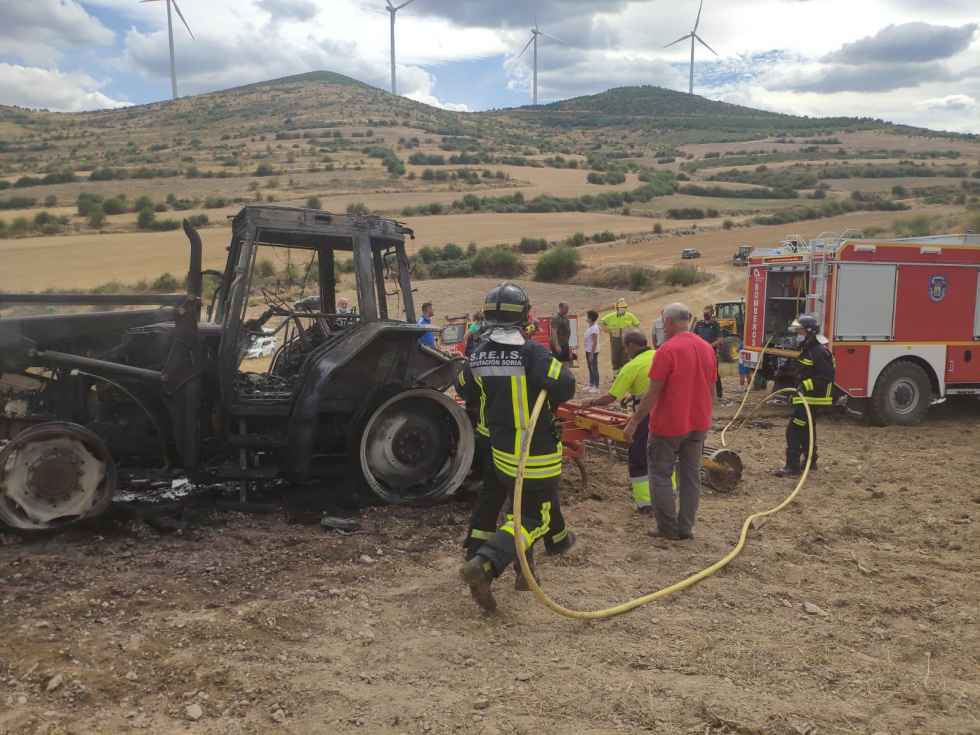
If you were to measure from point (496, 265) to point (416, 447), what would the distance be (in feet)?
86.3

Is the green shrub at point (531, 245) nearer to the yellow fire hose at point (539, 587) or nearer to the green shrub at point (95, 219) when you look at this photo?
the green shrub at point (95, 219)

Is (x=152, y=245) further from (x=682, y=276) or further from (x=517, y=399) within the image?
(x=517, y=399)

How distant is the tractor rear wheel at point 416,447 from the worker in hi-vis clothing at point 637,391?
1228 millimetres

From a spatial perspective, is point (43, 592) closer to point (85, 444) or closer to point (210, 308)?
point (85, 444)

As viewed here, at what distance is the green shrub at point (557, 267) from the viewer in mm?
30781

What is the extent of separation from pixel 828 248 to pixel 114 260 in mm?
31009

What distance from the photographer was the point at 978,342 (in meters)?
10.7

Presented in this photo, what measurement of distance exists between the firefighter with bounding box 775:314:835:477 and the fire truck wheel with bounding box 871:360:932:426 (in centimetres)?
316

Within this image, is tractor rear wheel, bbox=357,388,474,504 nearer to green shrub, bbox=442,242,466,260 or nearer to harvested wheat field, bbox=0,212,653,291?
harvested wheat field, bbox=0,212,653,291

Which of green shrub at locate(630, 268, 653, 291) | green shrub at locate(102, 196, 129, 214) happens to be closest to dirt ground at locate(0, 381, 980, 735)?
green shrub at locate(630, 268, 653, 291)

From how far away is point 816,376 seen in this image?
7609mm

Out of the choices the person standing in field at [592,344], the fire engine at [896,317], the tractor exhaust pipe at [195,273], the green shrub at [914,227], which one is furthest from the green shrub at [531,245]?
the tractor exhaust pipe at [195,273]

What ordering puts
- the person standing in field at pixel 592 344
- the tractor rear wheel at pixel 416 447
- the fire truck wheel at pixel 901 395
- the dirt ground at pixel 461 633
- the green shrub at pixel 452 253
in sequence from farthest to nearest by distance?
the green shrub at pixel 452 253 → the person standing in field at pixel 592 344 → the fire truck wheel at pixel 901 395 → the tractor rear wheel at pixel 416 447 → the dirt ground at pixel 461 633

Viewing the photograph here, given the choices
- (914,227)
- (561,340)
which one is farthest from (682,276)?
(561,340)
